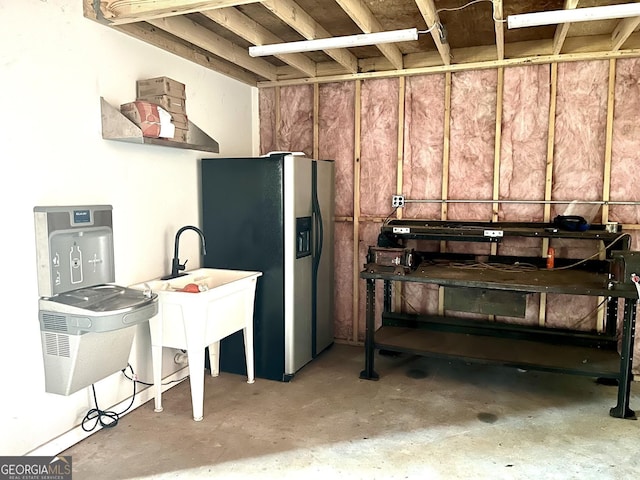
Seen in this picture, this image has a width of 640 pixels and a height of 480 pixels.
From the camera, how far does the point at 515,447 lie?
9.10 ft

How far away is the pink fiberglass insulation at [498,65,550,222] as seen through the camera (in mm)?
3895

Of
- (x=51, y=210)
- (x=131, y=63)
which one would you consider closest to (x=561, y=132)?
(x=131, y=63)

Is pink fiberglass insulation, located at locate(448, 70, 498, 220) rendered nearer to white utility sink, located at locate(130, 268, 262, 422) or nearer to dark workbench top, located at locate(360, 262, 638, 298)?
dark workbench top, located at locate(360, 262, 638, 298)

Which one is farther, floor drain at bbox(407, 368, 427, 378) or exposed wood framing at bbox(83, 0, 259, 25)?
floor drain at bbox(407, 368, 427, 378)

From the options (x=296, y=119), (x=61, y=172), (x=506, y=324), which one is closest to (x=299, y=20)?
(x=296, y=119)

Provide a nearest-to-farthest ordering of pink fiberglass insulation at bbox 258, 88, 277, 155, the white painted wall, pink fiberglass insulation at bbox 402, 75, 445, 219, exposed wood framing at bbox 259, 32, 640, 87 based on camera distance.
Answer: the white painted wall < exposed wood framing at bbox 259, 32, 640, 87 < pink fiberglass insulation at bbox 402, 75, 445, 219 < pink fiberglass insulation at bbox 258, 88, 277, 155

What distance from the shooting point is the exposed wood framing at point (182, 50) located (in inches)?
124

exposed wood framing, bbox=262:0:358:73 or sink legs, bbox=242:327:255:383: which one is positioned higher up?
exposed wood framing, bbox=262:0:358:73

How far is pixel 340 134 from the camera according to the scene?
178 inches

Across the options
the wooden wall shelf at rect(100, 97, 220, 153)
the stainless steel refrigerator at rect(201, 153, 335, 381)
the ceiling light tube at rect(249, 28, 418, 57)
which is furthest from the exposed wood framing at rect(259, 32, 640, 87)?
the wooden wall shelf at rect(100, 97, 220, 153)

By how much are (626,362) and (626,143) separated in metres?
1.74

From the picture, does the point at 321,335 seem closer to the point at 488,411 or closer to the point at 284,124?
the point at 488,411

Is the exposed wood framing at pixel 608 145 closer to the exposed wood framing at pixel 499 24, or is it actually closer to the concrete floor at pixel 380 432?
the exposed wood framing at pixel 499 24
